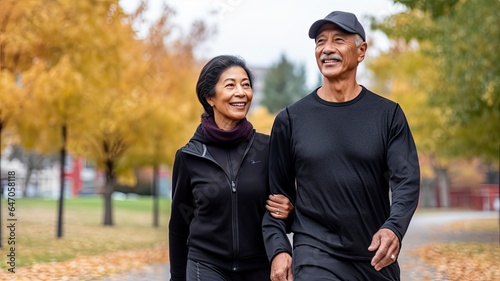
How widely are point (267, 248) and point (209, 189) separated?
1.81ft

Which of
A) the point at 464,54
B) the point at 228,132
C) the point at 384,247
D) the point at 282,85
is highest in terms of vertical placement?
the point at 282,85

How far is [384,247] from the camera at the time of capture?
3129mm

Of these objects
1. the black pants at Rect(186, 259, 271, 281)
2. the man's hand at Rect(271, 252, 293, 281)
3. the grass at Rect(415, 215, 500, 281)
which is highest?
the man's hand at Rect(271, 252, 293, 281)

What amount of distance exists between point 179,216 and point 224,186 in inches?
19.3

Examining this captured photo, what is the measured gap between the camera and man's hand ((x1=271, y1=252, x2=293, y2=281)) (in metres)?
3.47

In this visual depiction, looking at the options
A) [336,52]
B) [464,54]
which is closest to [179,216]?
[336,52]

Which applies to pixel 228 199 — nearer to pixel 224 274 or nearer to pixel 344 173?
pixel 224 274

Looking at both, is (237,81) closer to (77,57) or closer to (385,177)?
(385,177)

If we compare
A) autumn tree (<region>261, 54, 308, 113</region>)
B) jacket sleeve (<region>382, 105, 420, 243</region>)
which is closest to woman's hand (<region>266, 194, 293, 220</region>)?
jacket sleeve (<region>382, 105, 420, 243</region>)

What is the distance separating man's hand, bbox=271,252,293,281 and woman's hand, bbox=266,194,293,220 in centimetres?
24

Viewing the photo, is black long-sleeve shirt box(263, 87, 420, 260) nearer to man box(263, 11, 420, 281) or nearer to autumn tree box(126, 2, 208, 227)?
man box(263, 11, 420, 281)

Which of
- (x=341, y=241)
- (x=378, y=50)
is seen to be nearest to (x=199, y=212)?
(x=341, y=241)

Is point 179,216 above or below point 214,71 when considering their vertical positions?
below

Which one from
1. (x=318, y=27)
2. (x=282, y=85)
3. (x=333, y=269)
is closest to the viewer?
(x=333, y=269)
